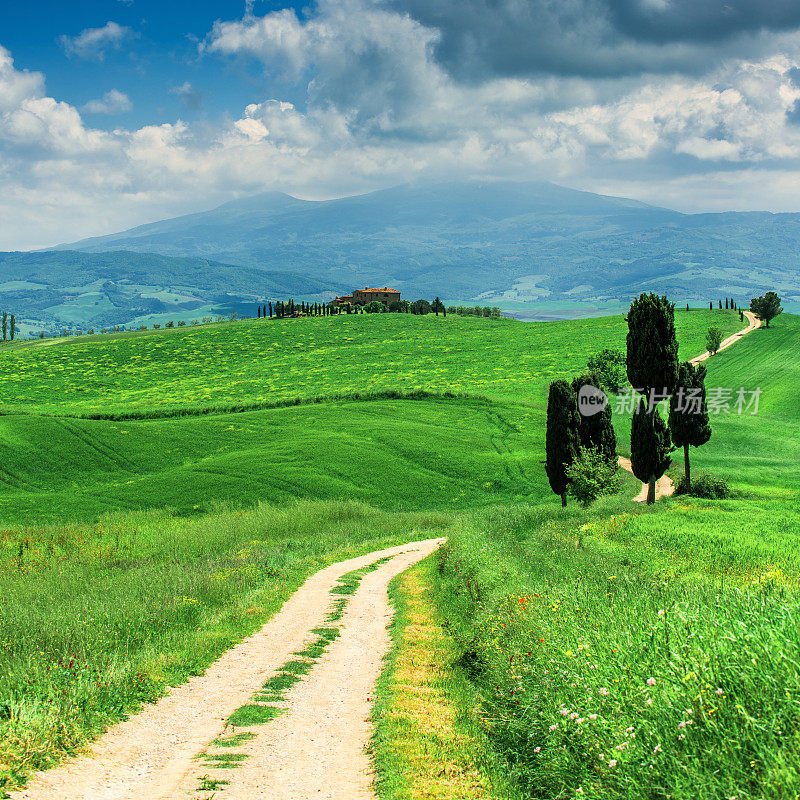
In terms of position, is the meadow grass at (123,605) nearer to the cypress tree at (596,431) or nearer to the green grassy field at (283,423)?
the green grassy field at (283,423)

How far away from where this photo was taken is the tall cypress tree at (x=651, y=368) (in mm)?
43656

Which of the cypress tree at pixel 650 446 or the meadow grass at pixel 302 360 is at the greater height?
the meadow grass at pixel 302 360

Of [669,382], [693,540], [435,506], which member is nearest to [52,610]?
[693,540]

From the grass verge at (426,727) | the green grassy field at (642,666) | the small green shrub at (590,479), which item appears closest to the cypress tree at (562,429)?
the small green shrub at (590,479)

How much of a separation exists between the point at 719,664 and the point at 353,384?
10088cm

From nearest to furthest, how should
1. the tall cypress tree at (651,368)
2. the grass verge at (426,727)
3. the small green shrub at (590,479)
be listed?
1. the grass verge at (426,727)
2. the tall cypress tree at (651,368)
3. the small green shrub at (590,479)

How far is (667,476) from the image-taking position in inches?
2515

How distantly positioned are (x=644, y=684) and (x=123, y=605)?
1401 centimetres

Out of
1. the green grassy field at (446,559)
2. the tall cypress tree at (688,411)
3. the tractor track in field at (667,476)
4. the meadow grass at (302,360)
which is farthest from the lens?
the meadow grass at (302,360)

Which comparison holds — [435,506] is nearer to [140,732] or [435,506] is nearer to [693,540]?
[693,540]

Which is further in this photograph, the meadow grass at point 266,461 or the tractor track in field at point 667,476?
the tractor track in field at point 667,476

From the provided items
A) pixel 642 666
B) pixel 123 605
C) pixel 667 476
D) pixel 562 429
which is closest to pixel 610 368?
pixel 667 476

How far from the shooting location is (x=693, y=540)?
872 inches

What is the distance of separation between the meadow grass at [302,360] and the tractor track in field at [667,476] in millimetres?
3389
